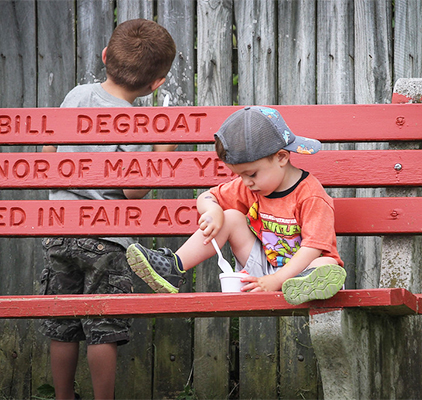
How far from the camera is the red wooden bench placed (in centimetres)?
270

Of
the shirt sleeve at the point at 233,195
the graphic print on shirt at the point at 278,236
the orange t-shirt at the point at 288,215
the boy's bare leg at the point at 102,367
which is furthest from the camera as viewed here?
the boy's bare leg at the point at 102,367

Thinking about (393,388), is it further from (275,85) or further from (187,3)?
(187,3)

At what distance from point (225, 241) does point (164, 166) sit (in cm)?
50

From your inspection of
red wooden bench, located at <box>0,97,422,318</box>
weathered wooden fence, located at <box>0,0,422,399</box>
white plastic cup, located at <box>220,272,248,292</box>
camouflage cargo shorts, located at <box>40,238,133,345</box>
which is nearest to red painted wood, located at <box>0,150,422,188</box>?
red wooden bench, located at <box>0,97,422,318</box>

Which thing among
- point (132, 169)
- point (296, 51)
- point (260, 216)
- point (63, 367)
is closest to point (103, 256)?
point (132, 169)

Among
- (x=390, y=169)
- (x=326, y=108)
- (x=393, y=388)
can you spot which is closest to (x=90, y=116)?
(x=326, y=108)

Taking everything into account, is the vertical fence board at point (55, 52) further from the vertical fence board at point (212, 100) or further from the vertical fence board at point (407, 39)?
the vertical fence board at point (407, 39)

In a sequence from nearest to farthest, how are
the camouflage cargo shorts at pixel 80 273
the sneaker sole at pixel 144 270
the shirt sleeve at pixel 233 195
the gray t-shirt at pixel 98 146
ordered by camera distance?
the sneaker sole at pixel 144 270 → the shirt sleeve at pixel 233 195 → the camouflage cargo shorts at pixel 80 273 → the gray t-shirt at pixel 98 146

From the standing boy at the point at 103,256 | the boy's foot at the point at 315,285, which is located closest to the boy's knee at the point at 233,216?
the standing boy at the point at 103,256

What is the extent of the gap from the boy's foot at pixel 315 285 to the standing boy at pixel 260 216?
0.26m

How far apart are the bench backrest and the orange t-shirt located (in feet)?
0.73

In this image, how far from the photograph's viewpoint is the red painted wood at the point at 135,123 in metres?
2.78

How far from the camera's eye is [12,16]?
3.57 metres

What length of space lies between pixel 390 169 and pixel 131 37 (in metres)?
1.22
